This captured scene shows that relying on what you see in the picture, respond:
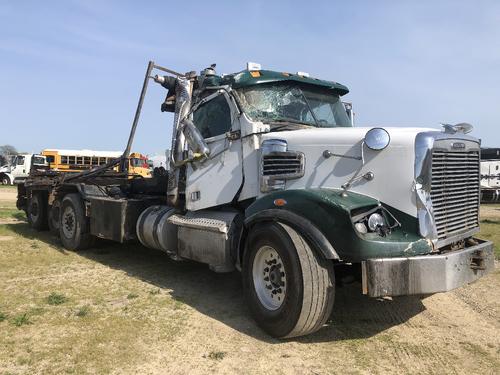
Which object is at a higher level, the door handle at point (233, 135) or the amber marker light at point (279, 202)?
the door handle at point (233, 135)

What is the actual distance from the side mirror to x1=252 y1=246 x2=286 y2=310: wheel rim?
1852 millimetres

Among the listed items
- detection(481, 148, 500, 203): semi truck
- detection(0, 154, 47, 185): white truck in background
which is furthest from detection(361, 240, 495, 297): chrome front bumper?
detection(0, 154, 47, 185): white truck in background

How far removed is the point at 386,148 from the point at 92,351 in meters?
3.34

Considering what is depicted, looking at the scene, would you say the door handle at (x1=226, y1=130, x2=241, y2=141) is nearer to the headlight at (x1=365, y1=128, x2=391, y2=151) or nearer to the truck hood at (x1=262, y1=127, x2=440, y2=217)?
the truck hood at (x1=262, y1=127, x2=440, y2=217)

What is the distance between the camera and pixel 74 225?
9.00 meters

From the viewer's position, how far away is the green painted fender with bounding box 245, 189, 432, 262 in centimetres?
418

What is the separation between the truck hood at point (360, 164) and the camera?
4449 mm

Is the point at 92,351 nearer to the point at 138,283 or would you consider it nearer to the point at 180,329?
the point at 180,329

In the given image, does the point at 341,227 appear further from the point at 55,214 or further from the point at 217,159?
the point at 55,214

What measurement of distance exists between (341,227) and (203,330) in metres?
1.83

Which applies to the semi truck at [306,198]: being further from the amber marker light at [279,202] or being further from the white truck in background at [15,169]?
the white truck in background at [15,169]

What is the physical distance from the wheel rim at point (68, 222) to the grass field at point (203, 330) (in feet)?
6.17

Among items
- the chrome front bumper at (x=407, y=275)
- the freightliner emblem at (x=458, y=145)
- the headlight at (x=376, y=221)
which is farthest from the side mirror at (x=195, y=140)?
the freightliner emblem at (x=458, y=145)

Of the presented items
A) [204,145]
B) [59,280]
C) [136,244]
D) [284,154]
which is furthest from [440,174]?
[136,244]
